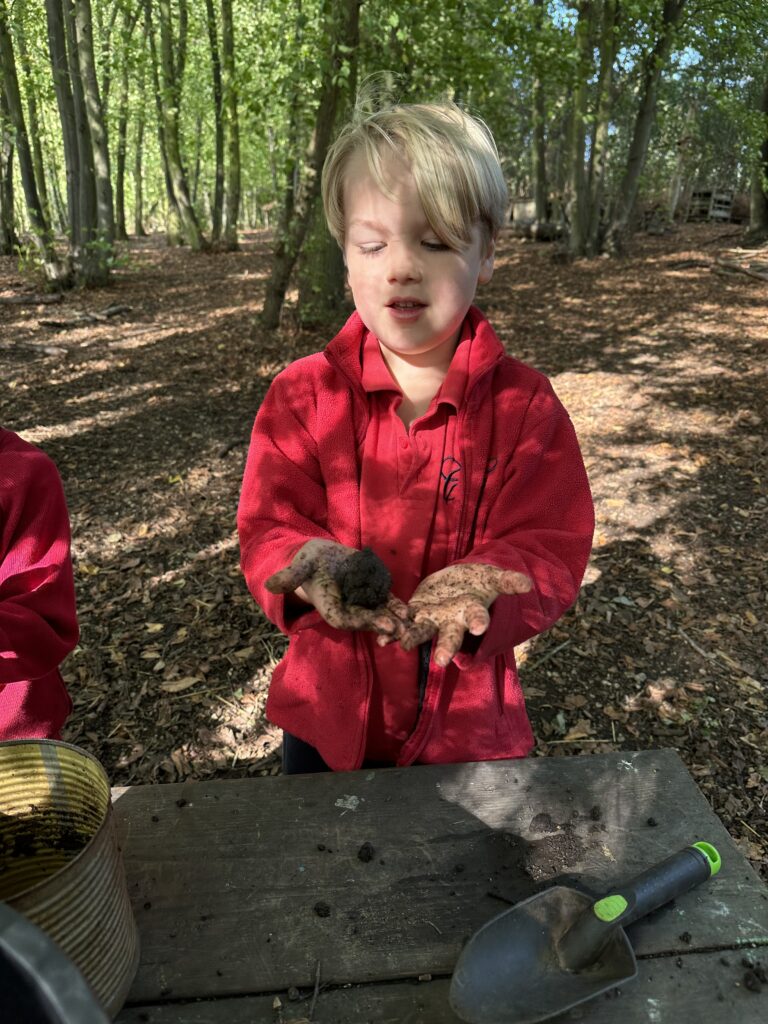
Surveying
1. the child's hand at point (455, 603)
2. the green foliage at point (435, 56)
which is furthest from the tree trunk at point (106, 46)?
the child's hand at point (455, 603)

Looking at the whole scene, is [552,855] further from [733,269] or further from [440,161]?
[733,269]

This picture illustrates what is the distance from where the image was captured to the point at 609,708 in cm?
359

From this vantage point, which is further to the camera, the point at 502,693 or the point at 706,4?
the point at 706,4

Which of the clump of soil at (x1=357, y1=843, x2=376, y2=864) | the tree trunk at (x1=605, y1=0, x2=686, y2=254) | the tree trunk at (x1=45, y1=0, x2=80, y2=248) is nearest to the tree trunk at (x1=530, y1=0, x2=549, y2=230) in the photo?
the tree trunk at (x1=605, y1=0, x2=686, y2=254)

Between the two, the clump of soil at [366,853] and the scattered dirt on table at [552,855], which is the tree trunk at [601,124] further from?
the clump of soil at [366,853]

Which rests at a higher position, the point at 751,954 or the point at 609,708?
the point at 751,954

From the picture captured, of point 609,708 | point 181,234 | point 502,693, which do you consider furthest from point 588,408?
point 181,234

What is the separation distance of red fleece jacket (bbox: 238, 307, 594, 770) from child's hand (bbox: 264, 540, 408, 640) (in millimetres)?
179

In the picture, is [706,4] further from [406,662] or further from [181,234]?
[181,234]

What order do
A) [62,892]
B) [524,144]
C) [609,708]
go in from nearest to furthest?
[62,892] < [609,708] < [524,144]

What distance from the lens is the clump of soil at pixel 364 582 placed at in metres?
1.35

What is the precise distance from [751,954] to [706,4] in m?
16.7

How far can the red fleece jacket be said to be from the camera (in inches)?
66.2

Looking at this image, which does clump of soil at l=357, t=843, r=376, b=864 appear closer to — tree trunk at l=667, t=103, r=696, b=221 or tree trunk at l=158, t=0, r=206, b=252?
tree trunk at l=158, t=0, r=206, b=252
